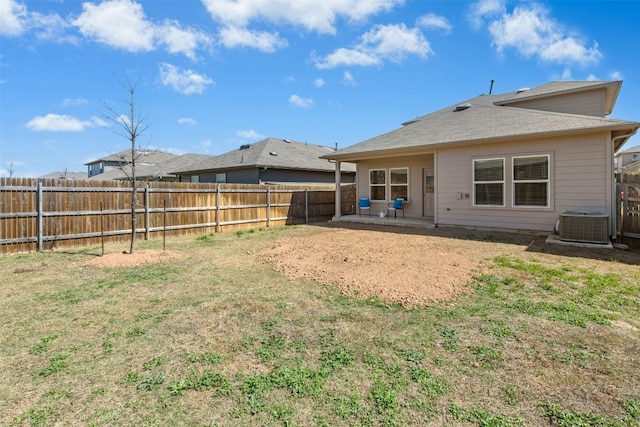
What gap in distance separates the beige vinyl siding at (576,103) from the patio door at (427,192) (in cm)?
505

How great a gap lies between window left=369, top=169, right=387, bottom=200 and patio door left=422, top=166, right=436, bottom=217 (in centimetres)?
166

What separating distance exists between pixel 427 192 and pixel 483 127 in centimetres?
314

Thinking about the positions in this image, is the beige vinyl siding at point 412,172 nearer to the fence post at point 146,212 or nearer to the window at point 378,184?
the window at point 378,184

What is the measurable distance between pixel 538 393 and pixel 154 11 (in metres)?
12.2

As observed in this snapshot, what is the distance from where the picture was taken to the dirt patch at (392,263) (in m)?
4.62

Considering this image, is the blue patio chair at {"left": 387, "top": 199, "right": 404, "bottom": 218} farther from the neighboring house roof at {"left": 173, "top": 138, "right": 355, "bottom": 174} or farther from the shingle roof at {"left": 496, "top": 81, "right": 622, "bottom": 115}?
the neighboring house roof at {"left": 173, "top": 138, "right": 355, "bottom": 174}

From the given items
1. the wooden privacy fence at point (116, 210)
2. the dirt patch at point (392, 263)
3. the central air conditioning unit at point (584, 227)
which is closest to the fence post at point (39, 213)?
the wooden privacy fence at point (116, 210)

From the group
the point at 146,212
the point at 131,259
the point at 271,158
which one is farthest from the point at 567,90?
the point at 146,212

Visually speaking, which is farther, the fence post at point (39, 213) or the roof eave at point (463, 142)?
the fence post at point (39, 213)

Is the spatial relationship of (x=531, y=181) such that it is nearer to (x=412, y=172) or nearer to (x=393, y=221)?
(x=412, y=172)

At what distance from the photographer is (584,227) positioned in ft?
24.8

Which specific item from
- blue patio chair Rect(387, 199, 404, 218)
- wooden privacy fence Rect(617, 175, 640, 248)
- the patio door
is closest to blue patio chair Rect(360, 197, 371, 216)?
blue patio chair Rect(387, 199, 404, 218)

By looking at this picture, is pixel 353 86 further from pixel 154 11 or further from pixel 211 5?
pixel 154 11

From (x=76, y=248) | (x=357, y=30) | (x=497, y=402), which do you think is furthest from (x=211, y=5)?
(x=497, y=402)
